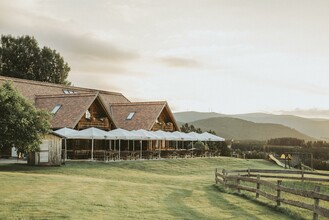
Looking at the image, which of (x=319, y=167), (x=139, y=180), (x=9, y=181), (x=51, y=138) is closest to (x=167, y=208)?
(x=9, y=181)

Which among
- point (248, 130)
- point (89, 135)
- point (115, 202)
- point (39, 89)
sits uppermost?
point (39, 89)

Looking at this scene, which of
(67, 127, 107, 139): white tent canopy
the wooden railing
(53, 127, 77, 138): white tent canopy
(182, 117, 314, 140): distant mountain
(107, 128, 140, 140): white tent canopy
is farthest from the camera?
(182, 117, 314, 140): distant mountain

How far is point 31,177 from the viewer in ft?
82.3

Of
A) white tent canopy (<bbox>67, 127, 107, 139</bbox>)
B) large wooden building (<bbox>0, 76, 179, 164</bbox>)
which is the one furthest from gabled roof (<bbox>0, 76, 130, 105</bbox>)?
white tent canopy (<bbox>67, 127, 107, 139</bbox>)

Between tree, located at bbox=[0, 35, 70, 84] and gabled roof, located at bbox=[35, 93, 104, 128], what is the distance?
2149 centimetres

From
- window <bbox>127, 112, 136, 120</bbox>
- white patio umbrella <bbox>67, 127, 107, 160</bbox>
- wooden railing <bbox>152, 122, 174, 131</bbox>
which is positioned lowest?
white patio umbrella <bbox>67, 127, 107, 160</bbox>

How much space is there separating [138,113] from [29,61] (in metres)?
24.8

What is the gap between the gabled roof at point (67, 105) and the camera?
145 feet

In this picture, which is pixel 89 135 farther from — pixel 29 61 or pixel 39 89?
pixel 29 61

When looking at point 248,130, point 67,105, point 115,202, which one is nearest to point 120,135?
point 67,105

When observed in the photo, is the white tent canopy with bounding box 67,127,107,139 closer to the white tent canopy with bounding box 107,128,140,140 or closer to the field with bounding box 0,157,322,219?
the white tent canopy with bounding box 107,128,140,140

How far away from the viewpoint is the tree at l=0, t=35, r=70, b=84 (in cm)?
6906

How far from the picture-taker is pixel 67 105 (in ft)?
154

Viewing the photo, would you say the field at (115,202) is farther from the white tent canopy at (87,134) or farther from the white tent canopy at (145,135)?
the white tent canopy at (145,135)
